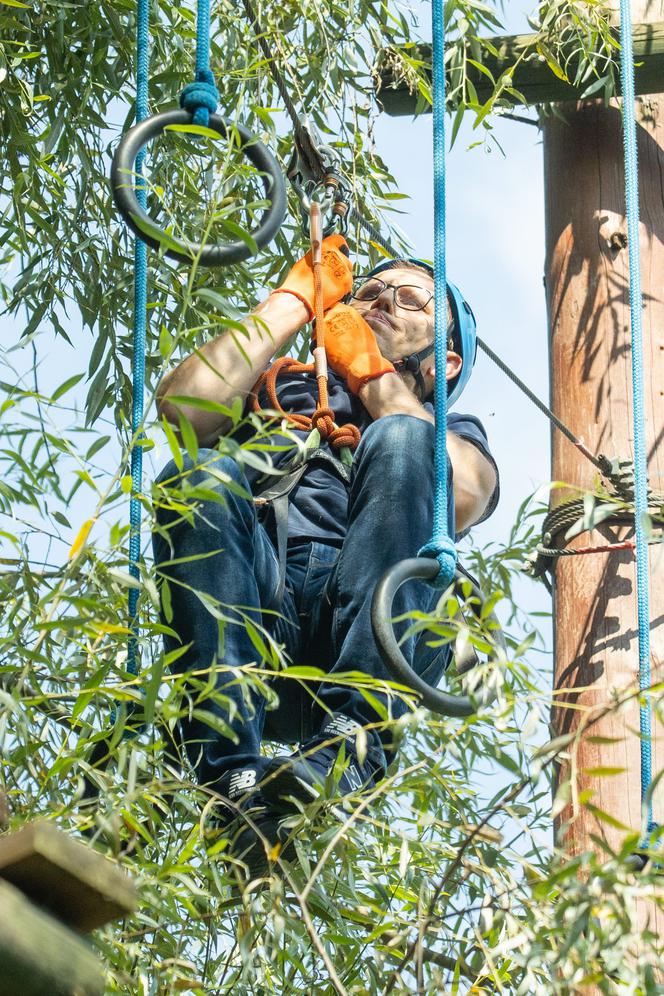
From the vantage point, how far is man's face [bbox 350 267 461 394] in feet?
9.87

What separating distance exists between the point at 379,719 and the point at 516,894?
0.39 metres

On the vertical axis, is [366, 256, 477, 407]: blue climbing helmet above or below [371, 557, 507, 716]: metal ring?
above

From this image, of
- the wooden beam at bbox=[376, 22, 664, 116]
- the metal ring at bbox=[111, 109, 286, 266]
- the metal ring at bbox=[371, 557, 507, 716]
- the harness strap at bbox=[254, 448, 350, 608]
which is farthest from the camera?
the wooden beam at bbox=[376, 22, 664, 116]

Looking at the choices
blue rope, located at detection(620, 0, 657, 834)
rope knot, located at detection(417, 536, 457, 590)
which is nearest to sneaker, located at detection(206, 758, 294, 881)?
rope knot, located at detection(417, 536, 457, 590)

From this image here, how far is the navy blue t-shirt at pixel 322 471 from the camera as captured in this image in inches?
107

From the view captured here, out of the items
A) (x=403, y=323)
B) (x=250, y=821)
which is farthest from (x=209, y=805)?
(x=403, y=323)

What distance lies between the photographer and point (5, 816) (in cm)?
176

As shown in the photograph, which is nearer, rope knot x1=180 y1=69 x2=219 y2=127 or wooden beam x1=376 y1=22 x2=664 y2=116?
rope knot x1=180 y1=69 x2=219 y2=127

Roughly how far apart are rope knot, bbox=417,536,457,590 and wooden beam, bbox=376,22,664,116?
124cm

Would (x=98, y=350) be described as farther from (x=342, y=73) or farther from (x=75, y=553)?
(x=75, y=553)

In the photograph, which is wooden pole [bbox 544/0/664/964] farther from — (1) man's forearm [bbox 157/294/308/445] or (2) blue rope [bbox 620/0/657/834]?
(1) man's forearm [bbox 157/294/308/445]

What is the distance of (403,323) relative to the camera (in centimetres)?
304

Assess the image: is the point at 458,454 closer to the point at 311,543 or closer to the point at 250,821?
the point at 311,543

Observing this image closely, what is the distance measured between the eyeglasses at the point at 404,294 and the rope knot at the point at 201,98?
76 cm
